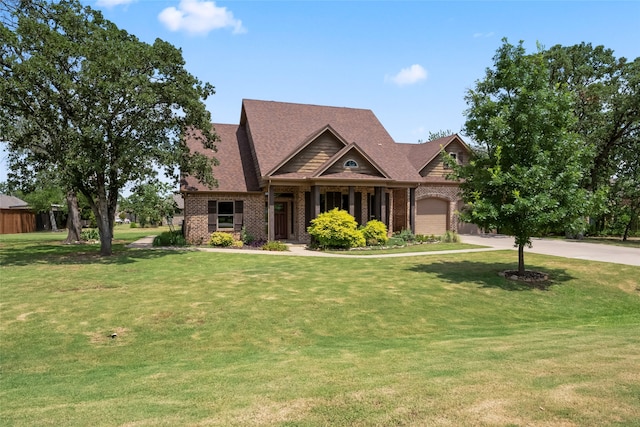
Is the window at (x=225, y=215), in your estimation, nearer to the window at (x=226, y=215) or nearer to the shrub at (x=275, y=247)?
the window at (x=226, y=215)

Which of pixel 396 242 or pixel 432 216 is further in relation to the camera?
pixel 432 216

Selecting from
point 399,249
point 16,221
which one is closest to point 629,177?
point 399,249

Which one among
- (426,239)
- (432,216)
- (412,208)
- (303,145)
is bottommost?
(426,239)

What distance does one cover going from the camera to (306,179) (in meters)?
22.6

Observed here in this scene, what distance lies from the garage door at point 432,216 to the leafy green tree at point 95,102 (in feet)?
51.9

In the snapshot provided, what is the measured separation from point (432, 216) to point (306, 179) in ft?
36.9

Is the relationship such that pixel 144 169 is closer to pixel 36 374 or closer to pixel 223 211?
pixel 223 211

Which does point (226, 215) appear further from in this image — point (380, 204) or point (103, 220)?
point (380, 204)

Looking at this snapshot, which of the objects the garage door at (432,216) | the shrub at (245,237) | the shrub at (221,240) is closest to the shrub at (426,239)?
the garage door at (432,216)

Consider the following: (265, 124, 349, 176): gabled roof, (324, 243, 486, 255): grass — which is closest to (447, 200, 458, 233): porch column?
(324, 243, 486, 255): grass

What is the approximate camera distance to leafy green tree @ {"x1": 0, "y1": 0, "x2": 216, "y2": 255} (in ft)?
53.9

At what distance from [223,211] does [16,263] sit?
10.2 m

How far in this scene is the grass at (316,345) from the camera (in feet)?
13.8

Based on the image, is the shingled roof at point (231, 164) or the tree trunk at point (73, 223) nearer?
the shingled roof at point (231, 164)
